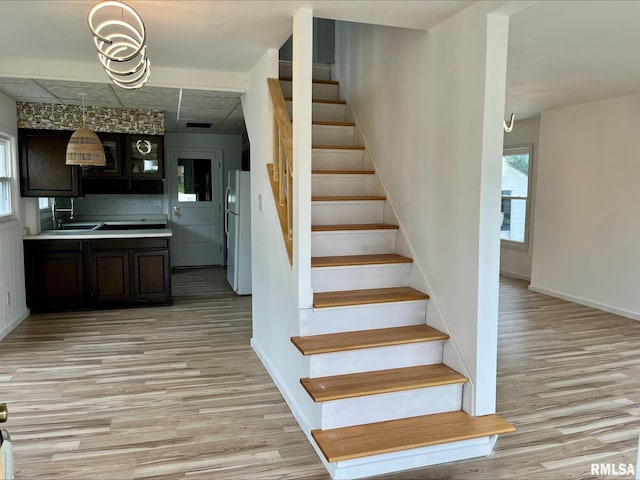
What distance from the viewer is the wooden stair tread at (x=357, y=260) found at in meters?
3.23

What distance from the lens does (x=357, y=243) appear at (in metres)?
3.60

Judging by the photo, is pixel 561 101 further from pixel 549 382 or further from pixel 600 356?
pixel 549 382

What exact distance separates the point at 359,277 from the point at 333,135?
1.67m

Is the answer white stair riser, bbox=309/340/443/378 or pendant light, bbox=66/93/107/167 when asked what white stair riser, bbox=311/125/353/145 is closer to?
white stair riser, bbox=309/340/443/378

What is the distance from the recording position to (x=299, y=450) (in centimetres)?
277

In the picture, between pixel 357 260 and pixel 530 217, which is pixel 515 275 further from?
pixel 357 260

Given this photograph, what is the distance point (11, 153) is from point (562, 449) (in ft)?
19.4

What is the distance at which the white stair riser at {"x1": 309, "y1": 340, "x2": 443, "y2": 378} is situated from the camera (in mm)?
2785

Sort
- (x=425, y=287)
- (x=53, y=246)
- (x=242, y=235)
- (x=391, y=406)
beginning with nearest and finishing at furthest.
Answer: (x=391, y=406)
(x=425, y=287)
(x=53, y=246)
(x=242, y=235)

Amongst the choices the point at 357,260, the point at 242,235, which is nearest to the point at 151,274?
the point at 242,235

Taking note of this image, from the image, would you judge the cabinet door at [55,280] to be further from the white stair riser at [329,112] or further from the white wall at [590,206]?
the white wall at [590,206]

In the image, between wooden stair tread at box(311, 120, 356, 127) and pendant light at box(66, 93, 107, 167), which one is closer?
wooden stair tread at box(311, 120, 356, 127)

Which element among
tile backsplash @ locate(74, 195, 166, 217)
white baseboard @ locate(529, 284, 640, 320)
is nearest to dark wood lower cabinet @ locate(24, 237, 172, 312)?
tile backsplash @ locate(74, 195, 166, 217)

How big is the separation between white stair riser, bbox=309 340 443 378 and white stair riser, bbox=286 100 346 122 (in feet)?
8.40
